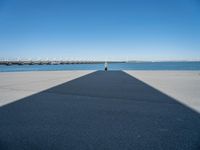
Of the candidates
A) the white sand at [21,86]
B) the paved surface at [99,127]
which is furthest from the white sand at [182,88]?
the white sand at [21,86]

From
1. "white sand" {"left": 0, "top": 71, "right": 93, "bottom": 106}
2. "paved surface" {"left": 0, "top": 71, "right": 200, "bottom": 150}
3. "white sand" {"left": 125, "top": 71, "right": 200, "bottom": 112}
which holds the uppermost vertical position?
"white sand" {"left": 125, "top": 71, "right": 200, "bottom": 112}

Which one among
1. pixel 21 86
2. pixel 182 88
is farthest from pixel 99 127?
pixel 21 86

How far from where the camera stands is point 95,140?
3387mm

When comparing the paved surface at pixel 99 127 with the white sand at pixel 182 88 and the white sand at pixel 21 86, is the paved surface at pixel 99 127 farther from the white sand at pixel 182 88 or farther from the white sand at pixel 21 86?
the white sand at pixel 21 86

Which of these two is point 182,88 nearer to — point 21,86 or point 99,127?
point 99,127

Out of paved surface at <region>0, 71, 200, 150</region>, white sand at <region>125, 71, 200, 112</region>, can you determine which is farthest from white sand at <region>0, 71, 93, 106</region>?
white sand at <region>125, 71, 200, 112</region>

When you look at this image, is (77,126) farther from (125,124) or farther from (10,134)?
(10,134)

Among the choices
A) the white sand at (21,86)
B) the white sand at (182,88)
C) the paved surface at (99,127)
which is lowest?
the white sand at (21,86)

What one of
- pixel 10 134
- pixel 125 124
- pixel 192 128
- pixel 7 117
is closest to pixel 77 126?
pixel 125 124

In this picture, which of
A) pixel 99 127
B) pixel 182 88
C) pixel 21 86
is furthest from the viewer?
pixel 21 86

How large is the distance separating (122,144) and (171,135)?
108cm

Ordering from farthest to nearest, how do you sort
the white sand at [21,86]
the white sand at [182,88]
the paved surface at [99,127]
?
the white sand at [21,86] < the white sand at [182,88] < the paved surface at [99,127]

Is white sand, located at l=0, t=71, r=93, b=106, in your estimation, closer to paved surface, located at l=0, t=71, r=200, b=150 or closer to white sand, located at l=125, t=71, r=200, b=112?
paved surface, located at l=0, t=71, r=200, b=150

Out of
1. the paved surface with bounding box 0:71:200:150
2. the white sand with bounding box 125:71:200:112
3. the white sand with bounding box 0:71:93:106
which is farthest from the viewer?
the white sand with bounding box 0:71:93:106
